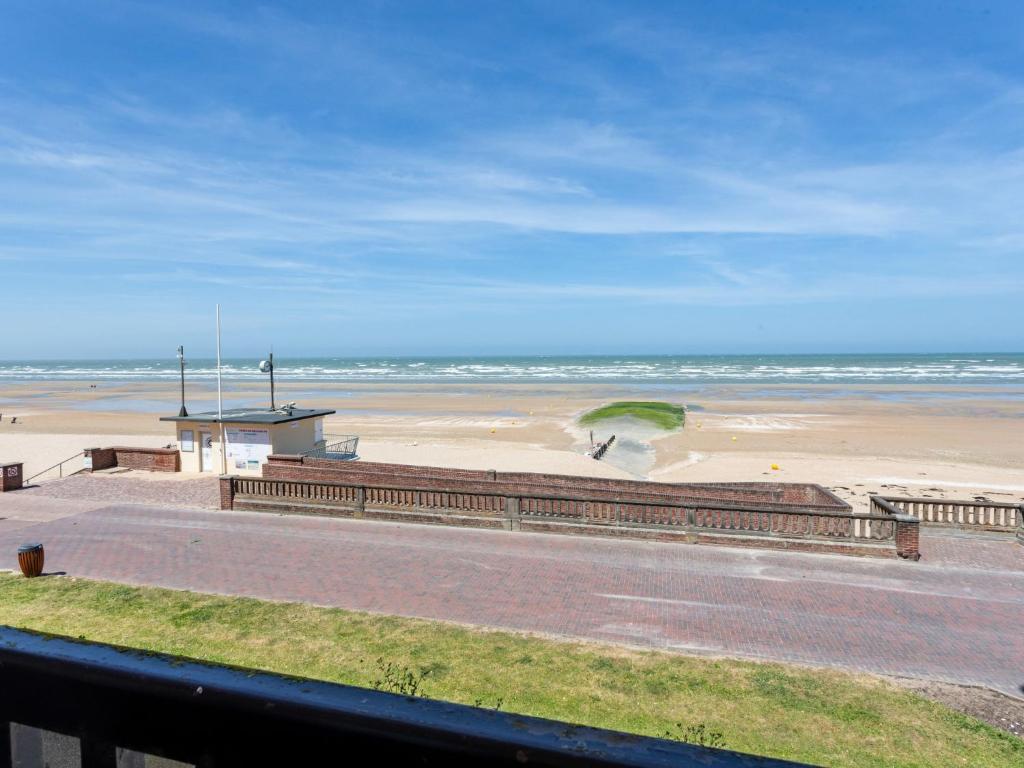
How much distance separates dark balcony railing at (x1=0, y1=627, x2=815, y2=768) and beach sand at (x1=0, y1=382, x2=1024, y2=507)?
2500cm

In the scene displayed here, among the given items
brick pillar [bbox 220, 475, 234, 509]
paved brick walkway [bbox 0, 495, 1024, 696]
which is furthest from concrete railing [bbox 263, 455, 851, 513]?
brick pillar [bbox 220, 475, 234, 509]

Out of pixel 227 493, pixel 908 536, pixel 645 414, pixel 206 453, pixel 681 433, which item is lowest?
pixel 681 433

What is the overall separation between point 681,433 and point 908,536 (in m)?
28.5

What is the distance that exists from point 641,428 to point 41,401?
2402 inches

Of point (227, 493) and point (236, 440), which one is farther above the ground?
point (236, 440)

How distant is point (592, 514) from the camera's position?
17.4 m

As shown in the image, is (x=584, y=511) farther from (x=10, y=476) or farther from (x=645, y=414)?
(x=645, y=414)

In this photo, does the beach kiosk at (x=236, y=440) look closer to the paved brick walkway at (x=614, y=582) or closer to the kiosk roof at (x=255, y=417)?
the kiosk roof at (x=255, y=417)

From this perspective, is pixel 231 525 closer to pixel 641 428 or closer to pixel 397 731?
pixel 397 731

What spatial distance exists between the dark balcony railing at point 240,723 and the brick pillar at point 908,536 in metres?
16.2

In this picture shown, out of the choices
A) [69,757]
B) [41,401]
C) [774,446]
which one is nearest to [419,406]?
[774,446]

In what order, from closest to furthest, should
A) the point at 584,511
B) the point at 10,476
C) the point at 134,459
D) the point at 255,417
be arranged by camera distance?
the point at 584,511, the point at 10,476, the point at 255,417, the point at 134,459

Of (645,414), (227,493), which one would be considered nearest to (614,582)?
(227,493)

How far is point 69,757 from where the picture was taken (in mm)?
1491
